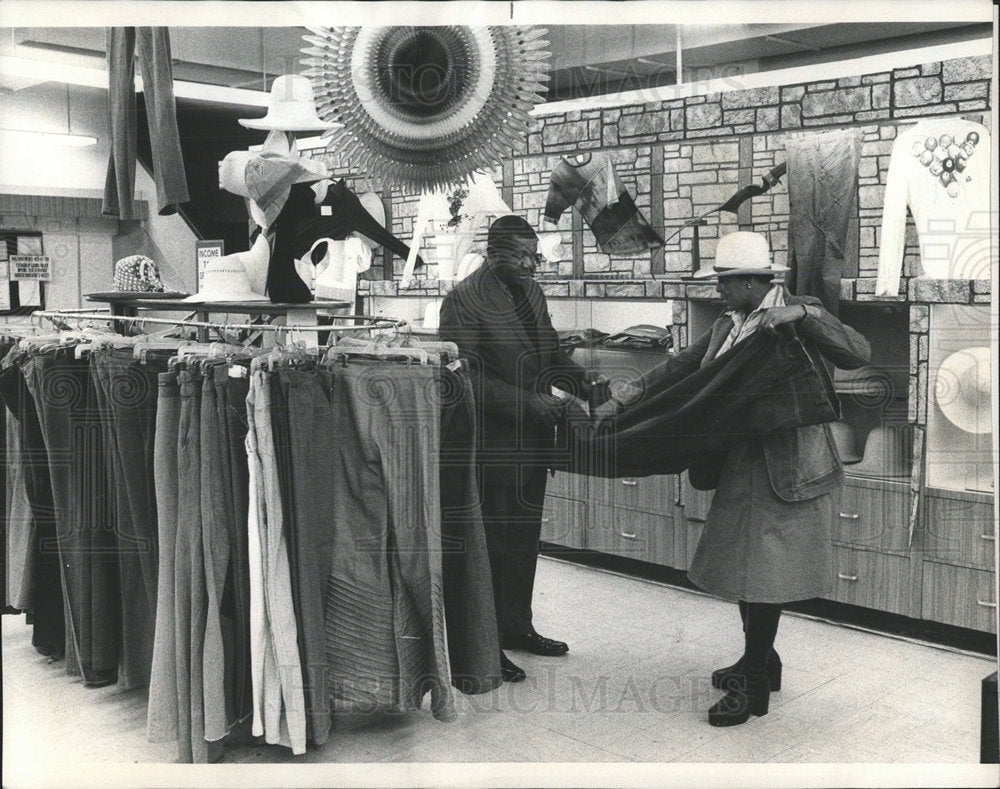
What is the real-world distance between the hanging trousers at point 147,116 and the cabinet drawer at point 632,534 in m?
1.71

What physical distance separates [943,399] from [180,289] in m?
2.58

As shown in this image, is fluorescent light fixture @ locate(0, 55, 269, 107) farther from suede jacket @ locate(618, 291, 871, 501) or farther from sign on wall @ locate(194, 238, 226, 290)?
suede jacket @ locate(618, 291, 871, 501)

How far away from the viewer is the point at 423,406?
10.3 ft

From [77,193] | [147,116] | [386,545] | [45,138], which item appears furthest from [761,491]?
[45,138]

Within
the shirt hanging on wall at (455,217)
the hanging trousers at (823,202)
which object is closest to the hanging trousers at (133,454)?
the shirt hanging on wall at (455,217)

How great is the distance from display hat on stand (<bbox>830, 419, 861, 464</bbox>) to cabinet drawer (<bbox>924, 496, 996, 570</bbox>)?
363 mm

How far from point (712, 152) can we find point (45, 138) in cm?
216

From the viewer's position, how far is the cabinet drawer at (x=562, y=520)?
327 centimetres

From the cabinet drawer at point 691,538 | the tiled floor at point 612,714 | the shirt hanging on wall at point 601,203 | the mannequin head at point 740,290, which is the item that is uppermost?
the shirt hanging on wall at point 601,203

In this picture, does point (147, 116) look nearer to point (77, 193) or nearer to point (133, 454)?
point (77, 193)

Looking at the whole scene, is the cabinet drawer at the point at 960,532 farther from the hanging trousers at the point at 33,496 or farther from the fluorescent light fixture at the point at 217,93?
the hanging trousers at the point at 33,496

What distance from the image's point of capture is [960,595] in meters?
3.64

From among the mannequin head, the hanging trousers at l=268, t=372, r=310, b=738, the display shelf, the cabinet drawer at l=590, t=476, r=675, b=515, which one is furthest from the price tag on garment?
the display shelf

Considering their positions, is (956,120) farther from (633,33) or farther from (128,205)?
(128,205)
